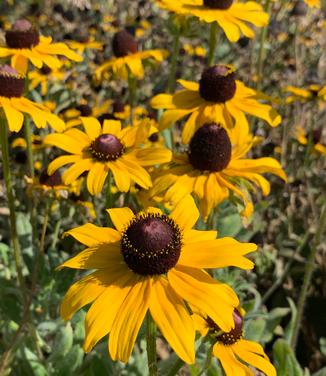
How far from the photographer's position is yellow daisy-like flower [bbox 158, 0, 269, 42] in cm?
199

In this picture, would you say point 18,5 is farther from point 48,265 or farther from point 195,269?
point 195,269

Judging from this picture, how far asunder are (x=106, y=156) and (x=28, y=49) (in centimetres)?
62

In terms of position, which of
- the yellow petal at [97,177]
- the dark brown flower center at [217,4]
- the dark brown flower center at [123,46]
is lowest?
the yellow petal at [97,177]

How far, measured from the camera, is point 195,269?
1116 mm

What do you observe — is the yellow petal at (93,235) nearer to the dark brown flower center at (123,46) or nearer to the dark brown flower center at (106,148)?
the dark brown flower center at (106,148)

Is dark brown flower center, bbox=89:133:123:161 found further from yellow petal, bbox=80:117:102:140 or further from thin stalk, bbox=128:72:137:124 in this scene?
thin stalk, bbox=128:72:137:124

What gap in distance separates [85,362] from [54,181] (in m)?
0.63

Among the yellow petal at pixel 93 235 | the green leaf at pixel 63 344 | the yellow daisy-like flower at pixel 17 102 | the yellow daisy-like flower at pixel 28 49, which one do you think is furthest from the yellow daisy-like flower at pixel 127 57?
the yellow petal at pixel 93 235

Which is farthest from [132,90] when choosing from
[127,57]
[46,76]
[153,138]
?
[46,76]

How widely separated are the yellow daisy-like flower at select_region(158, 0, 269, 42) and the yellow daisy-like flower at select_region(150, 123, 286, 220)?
0.46 m

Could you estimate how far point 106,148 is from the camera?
1629 millimetres

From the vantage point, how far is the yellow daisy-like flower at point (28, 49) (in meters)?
1.88

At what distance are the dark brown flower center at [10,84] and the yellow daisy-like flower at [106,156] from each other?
0.16 m

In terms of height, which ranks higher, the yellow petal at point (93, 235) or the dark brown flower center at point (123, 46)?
the dark brown flower center at point (123, 46)
